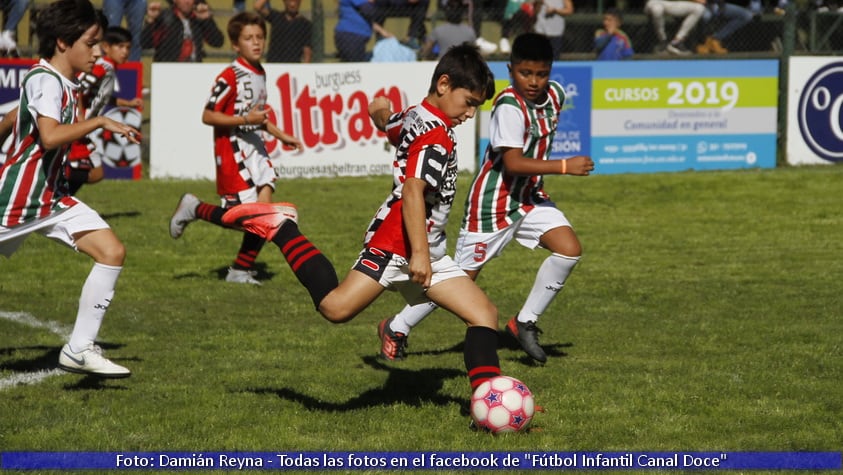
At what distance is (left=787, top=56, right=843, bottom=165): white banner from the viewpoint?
59.4 ft

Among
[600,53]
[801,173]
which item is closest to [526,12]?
[600,53]

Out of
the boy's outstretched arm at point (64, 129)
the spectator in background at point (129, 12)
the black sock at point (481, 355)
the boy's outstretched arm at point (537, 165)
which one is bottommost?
the black sock at point (481, 355)

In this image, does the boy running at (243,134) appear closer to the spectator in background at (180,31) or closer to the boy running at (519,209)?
the boy running at (519,209)

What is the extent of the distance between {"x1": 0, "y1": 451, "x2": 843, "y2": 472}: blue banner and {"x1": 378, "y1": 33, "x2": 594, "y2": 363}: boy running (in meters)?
2.07

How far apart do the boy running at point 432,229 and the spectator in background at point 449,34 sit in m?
12.3

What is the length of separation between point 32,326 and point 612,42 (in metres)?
12.2

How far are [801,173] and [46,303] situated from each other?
11381mm

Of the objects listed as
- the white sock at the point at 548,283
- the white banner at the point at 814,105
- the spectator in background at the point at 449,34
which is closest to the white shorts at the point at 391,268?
the white sock at the point at 548,283

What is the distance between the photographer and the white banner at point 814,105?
1811 cm

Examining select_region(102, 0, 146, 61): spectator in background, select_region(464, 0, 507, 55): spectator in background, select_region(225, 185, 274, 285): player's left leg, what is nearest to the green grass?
select_region(225, 185, 274, 285): player's left leg

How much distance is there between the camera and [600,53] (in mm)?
18781

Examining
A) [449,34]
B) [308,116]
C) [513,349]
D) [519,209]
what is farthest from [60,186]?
[449,34]

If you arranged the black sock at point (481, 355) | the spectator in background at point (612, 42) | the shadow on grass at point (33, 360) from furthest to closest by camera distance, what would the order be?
the spectator in background at point (612, 42) < the shadow on grass at point (33, 360) < the black sock at point (481, 355)

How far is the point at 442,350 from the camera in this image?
8.08 metres
